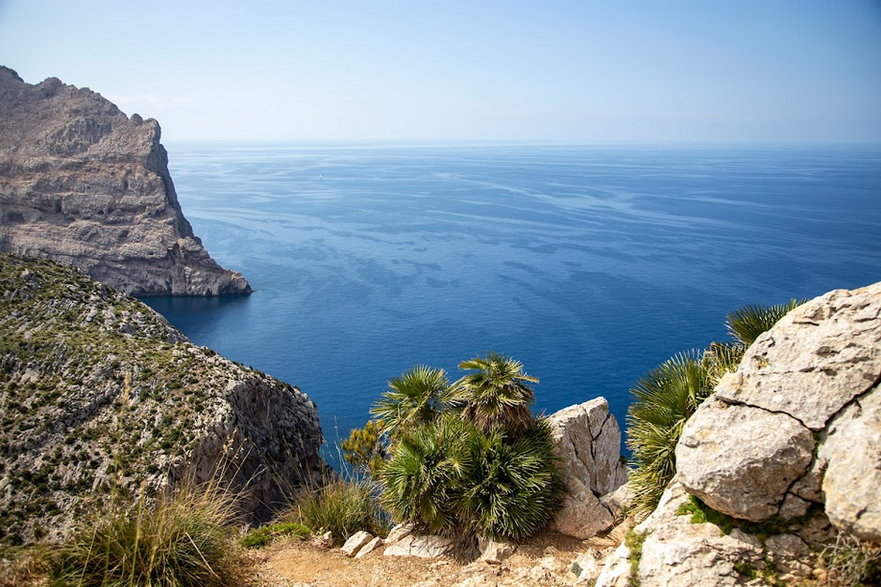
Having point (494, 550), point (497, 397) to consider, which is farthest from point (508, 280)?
point (494, 550)

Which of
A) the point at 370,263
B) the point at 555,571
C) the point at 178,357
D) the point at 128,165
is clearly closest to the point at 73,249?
the point at 128,165

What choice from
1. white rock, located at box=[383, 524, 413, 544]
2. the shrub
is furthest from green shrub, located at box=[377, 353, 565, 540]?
the shrub

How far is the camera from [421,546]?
12.8 meters

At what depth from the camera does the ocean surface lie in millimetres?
55875

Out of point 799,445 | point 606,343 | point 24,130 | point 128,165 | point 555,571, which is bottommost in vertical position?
point 606,343

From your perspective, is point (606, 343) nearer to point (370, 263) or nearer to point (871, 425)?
point (370, 263)

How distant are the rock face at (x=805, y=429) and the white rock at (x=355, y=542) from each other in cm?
764

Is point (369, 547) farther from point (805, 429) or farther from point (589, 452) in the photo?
point (805, 429)

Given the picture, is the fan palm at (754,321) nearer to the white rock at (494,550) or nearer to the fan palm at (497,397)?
the fan palm at (497,397)

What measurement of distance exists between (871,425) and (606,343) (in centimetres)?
5332

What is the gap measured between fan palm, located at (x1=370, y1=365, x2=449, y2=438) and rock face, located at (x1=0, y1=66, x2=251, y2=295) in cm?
6865

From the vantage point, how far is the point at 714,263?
8881cm

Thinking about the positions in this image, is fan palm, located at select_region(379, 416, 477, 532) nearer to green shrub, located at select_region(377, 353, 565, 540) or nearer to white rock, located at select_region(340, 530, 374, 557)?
A: green shrub, located at select_region(377, 353, 565, 540)

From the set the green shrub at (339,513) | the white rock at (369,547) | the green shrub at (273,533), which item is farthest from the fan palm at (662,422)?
the green shrub at (273,533)
